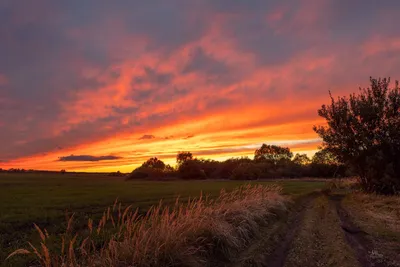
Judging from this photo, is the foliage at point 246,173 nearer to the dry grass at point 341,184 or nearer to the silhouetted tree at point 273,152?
the dry grass at point 341,184

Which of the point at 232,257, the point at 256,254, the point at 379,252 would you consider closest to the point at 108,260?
the point at 232,257

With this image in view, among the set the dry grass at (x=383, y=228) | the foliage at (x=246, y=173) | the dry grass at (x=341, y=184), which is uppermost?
the foliage at (x=246, y=173)

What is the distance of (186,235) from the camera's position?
27.3 feet

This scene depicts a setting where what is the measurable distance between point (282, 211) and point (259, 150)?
12171cm

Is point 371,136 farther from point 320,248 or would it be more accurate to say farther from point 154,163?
point 154,163

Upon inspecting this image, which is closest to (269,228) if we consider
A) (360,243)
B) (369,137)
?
(360,243)

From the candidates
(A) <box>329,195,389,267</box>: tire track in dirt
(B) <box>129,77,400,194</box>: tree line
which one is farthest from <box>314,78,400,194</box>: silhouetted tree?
(A) <box>329,195,389,267</box>: tire track in dirt

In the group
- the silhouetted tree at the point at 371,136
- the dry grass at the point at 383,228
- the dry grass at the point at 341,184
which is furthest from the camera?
the dry grass at the point at 341,184

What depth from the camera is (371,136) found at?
2683 cm

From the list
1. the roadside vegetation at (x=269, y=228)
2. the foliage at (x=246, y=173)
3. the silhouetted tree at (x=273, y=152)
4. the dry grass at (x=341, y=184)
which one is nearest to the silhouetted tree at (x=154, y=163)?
the silhouetted tree at (x=273, y=152)

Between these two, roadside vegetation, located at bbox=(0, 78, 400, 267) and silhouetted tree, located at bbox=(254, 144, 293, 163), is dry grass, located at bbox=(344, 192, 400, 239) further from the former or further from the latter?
silhouetted tree, located at bbox=(254, 144, 293, 163)

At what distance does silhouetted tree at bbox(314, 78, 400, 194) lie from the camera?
84.1ft

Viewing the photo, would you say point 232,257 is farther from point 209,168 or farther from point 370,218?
point 209,168

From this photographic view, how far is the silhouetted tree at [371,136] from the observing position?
25625 millimetres
